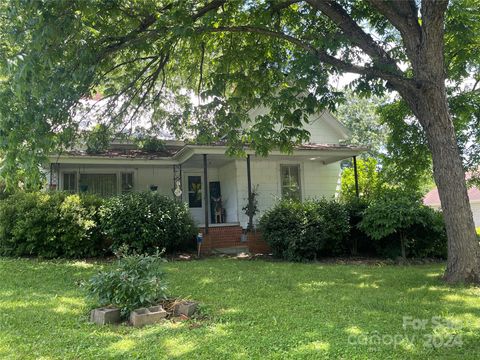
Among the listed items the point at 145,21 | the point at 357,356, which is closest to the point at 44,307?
the point at 357,356

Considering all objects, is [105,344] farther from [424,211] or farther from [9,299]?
[424,211]

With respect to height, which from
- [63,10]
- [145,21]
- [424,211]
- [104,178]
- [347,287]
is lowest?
[347,287]

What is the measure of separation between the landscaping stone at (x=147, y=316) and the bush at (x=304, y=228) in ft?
21.7

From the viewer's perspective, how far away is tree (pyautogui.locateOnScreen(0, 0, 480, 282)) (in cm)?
682

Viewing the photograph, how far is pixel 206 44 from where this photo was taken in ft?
38.0

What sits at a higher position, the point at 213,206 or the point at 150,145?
the point at 150,145

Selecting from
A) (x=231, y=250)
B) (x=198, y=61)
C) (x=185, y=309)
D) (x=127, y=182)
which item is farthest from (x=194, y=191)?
(x=185, y=309)

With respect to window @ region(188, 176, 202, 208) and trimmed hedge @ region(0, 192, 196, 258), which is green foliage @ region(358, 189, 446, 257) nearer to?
trimmed hedge @ region(0, 192, 196, 258)

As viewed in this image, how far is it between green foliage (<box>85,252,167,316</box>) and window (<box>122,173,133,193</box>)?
11.1 metres

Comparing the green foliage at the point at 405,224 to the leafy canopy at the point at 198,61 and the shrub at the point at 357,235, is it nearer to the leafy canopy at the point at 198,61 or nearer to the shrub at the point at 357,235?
the shrub at the point at 357,235

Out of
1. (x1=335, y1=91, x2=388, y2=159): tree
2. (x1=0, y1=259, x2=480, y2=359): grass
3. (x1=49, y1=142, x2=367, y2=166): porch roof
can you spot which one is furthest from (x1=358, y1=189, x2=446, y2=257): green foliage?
(x1=335, y1=91, x2=388, y2=159): tree

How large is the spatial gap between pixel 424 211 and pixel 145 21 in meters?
9.00

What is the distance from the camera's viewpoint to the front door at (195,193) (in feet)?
56.3

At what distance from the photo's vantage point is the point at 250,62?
10602 millimetres
